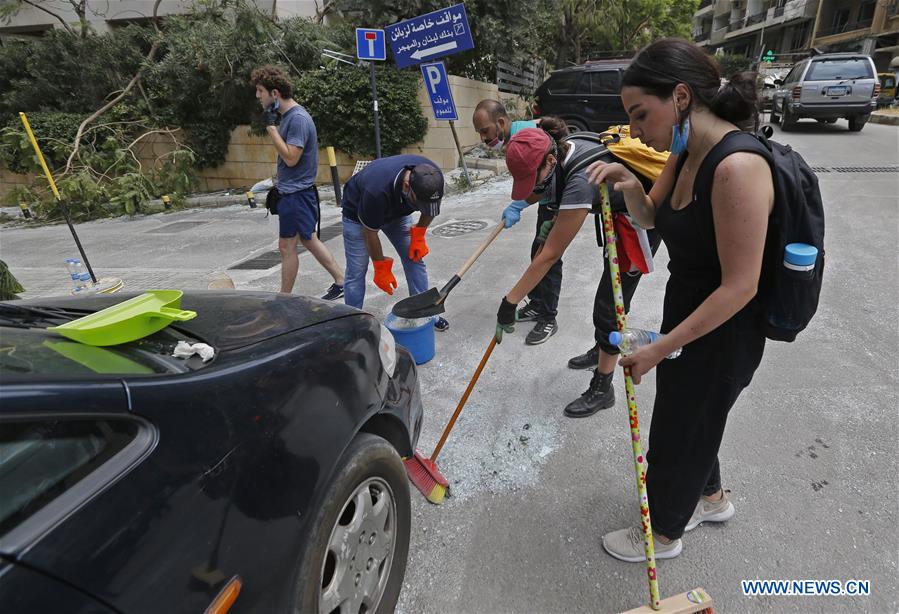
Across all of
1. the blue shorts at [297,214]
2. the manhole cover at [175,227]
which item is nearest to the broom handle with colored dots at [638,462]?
the blue shorts at [297,214]

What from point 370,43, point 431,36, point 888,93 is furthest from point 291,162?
point 888,93

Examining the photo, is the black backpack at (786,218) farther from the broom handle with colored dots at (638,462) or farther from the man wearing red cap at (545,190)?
the man wearing red cap at (545,190)

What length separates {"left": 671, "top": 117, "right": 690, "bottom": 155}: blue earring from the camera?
1.47 metres

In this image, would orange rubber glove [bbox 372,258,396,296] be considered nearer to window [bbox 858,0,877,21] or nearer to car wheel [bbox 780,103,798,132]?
car wheel [bbox 780,103,798,132]

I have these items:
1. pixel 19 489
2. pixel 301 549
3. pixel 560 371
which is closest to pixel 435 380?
pixel 560 371

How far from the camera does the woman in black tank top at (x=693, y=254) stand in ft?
4.32

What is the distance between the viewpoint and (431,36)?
7824 millimetres

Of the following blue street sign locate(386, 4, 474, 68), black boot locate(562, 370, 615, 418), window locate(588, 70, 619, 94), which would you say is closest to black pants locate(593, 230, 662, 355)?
black boot locate(562, 370, 615, 418)

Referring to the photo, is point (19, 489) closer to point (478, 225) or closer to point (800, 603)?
point (800, 603)

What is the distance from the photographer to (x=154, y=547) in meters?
0.96

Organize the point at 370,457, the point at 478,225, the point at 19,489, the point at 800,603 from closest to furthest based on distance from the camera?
the point at 19,489
the point at 370,457
the point at 800,603
the point at 478,225

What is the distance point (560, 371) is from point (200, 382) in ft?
8.52

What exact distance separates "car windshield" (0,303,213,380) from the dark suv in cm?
1156

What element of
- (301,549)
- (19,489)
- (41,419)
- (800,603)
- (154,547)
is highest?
(41,419)
